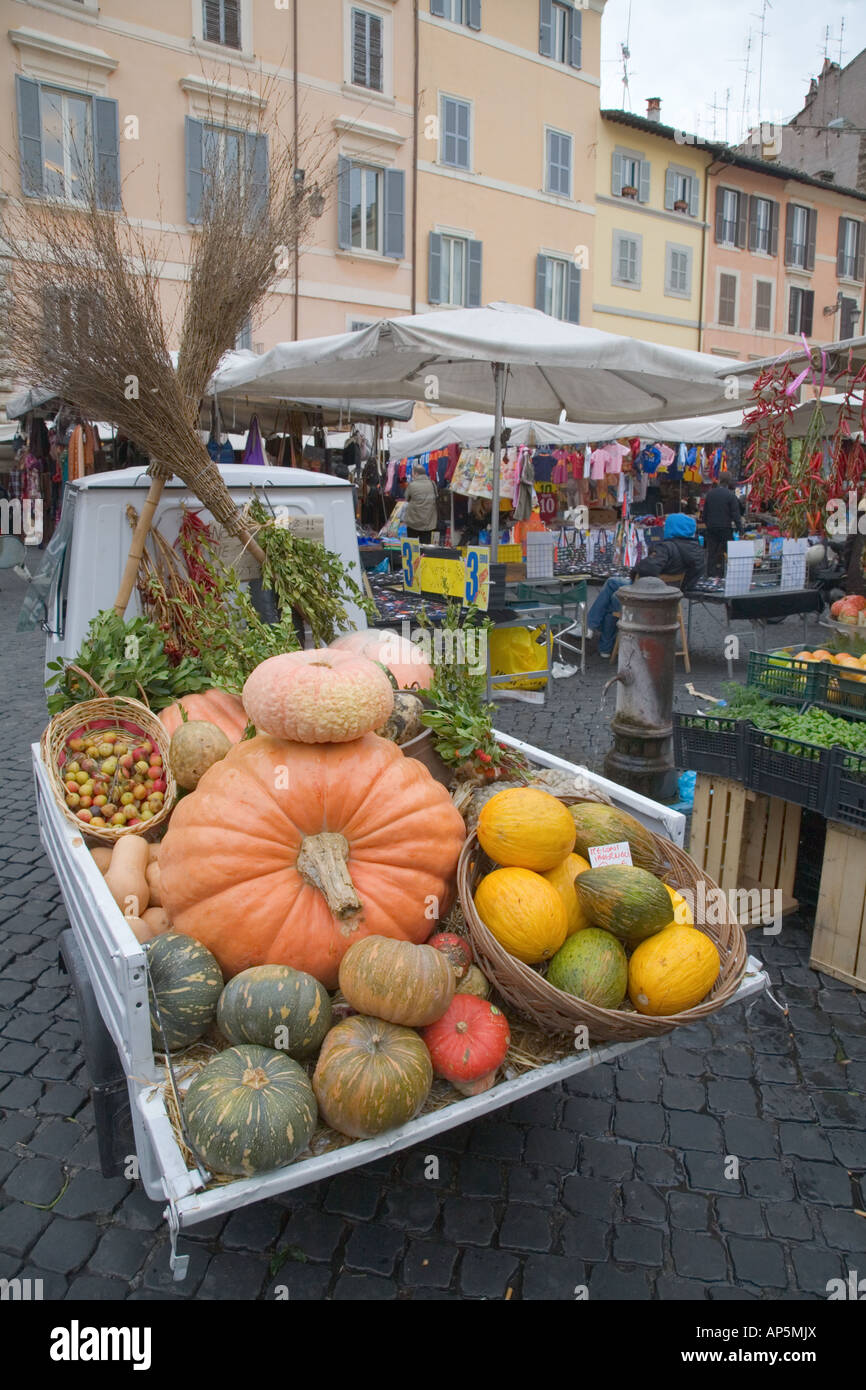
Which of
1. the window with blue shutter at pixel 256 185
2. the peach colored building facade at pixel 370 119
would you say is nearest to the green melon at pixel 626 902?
the window with blue shutter at pixel 256 185

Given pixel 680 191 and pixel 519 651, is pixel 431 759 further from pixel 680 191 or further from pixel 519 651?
pixel 680 191

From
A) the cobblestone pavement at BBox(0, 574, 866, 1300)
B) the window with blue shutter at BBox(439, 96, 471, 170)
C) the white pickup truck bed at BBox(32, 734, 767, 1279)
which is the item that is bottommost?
the cobblestone pavement at BBox(0, 574, 866, 1300)

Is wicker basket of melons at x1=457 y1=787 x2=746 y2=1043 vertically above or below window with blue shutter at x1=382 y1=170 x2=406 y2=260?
below

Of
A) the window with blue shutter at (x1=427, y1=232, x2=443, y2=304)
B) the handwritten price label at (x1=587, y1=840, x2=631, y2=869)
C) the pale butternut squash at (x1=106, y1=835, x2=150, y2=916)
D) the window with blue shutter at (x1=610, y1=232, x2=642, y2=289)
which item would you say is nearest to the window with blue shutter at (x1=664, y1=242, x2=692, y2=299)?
the window with blue shutter at (x1=610, y1=232, x2=642, y2=289)

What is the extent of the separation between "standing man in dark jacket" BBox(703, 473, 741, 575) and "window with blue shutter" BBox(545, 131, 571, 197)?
45.7 feet

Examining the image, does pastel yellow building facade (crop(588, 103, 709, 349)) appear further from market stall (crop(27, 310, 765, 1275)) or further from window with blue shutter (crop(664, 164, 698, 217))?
market stall (crop(27, 310, 765, 1275))

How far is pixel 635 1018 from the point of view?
2.07m

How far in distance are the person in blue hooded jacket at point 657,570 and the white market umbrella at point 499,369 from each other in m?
1.39

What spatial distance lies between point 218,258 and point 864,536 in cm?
367

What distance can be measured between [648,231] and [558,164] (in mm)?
3695

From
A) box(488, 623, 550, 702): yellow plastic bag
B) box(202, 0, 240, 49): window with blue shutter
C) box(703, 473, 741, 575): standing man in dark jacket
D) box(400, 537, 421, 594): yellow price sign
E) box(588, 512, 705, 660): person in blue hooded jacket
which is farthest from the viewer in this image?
box(202, 0, 240, 49): window with blue shutter

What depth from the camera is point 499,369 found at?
706cm

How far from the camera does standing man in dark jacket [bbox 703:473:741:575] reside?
37.7 ft

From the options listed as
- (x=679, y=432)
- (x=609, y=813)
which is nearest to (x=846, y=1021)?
(x=609, y=813)
